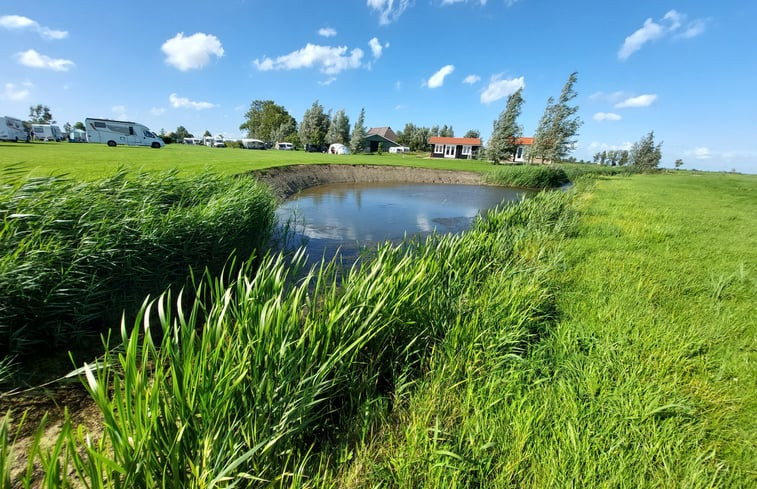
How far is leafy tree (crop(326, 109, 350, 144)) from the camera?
54938 millimetres

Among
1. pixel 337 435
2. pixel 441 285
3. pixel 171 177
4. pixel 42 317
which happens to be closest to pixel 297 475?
pixel 337 435

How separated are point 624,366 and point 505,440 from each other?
4.21ft

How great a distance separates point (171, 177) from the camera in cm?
540

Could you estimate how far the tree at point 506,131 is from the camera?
126ft

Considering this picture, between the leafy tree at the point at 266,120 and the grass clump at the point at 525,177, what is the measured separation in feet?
167

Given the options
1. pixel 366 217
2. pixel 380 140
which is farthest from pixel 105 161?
pixel 380 140

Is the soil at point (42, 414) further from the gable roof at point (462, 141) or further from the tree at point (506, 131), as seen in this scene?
the gable roof at point (462, 141)

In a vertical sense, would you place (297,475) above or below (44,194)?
below

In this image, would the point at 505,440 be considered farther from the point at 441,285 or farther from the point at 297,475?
the point at 441,285

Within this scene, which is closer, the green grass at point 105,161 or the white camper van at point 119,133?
the green grass at point 105,161

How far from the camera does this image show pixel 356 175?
82.6 feet

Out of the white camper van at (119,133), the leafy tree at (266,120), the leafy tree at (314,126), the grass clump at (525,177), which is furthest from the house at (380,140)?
the grass clump at (525,177)

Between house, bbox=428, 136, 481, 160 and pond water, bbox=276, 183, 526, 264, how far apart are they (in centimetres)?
3339

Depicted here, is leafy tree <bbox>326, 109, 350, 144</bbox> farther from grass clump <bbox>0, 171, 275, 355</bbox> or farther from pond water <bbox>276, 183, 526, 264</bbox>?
grass clump <bbox>0, 171, 275, 355</bbox>
